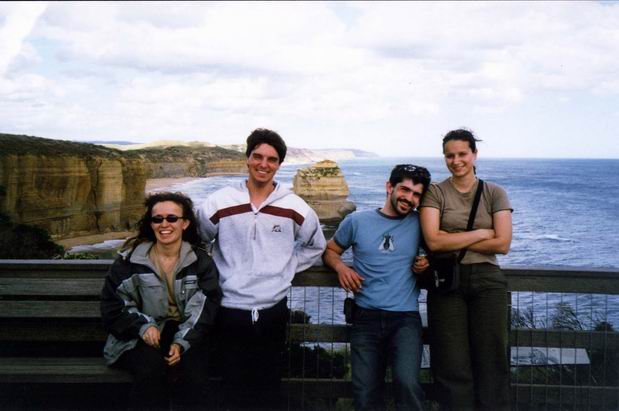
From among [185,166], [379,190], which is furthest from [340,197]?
[185,166]

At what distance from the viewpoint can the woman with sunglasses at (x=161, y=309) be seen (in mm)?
3213

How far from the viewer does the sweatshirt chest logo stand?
11.4 ft

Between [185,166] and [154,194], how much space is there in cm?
14145

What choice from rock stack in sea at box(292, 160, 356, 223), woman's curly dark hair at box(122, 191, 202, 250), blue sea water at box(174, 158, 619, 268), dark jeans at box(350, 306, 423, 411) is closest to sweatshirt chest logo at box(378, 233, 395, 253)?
dark jeans at box(350, 306, 423, 411)

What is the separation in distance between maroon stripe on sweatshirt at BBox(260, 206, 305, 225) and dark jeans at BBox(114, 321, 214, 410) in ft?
2.77

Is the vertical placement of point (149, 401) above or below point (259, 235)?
below

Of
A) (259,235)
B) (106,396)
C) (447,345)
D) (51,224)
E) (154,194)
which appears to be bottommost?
(51,224)

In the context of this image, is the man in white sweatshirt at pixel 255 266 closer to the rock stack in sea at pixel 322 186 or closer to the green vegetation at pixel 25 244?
the green vegetation at pixel 25 244

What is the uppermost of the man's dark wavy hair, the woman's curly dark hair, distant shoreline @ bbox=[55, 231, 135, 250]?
the man's dark wavy hair

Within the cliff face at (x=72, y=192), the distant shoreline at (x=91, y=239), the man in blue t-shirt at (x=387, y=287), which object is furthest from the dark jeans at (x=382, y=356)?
the distant shoreline at (x=91, y=239)

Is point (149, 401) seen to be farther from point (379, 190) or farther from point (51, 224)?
point (379, 190)

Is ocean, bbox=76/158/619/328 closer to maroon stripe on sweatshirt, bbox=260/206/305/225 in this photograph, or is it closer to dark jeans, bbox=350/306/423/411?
dark jeans, bbox=350/306/423/411

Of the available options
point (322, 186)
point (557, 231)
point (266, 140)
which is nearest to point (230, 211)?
point (266, 140)

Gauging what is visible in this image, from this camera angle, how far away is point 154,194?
3621mm
